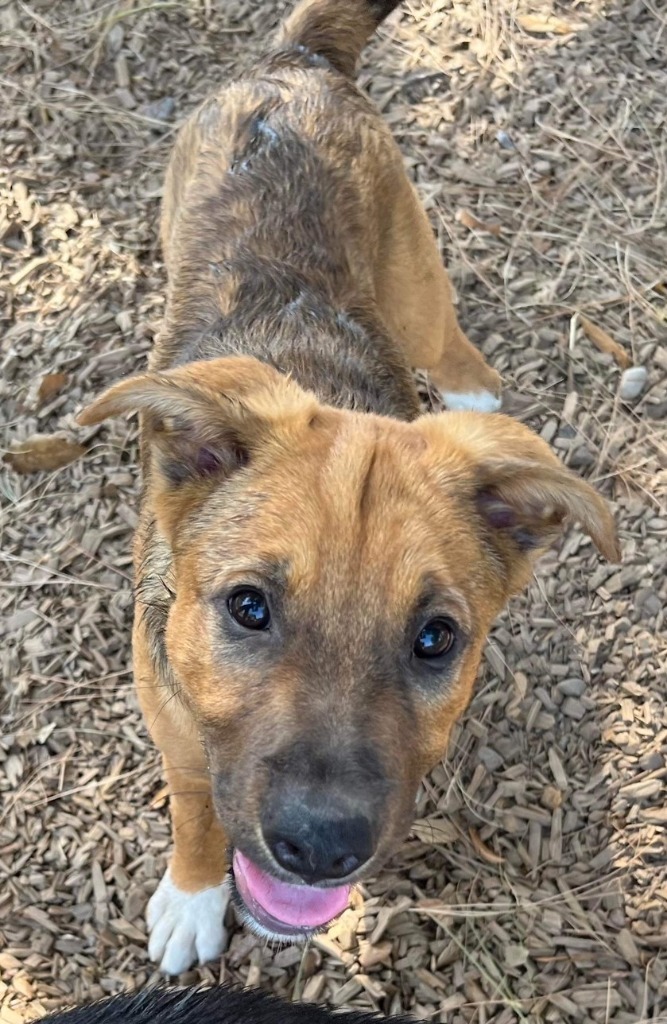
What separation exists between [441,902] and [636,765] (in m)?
1.04

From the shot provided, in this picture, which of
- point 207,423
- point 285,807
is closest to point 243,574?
point 207,423

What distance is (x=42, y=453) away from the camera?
472cm

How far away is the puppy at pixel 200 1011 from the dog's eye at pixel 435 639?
40.8 inches

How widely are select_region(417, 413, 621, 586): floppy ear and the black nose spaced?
0.95m

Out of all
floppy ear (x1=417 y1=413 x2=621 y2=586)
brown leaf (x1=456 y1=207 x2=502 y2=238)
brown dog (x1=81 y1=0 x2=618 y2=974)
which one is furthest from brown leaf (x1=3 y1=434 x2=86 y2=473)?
brown leaf (x1=456 y1=207 x2=502 y2=238)

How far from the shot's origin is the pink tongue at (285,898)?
8.80 feet

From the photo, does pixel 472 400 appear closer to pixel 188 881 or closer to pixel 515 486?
pixel 515 486

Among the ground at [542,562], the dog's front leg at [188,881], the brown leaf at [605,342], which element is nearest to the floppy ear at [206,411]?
the dog's front leg at [188,881]

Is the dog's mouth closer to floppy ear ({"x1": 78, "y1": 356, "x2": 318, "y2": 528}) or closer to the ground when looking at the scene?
floppy ear ({"x1": 78, "y1": 356, "x2": 318, "y2": 528})

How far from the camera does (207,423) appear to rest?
8.43 feet

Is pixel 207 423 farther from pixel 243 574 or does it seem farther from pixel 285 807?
pixel 285 807

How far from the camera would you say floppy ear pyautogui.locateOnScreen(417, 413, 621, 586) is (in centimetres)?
250

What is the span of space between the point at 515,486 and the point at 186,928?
226 cm

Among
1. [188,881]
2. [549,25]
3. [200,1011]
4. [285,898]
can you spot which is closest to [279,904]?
[285,898]
